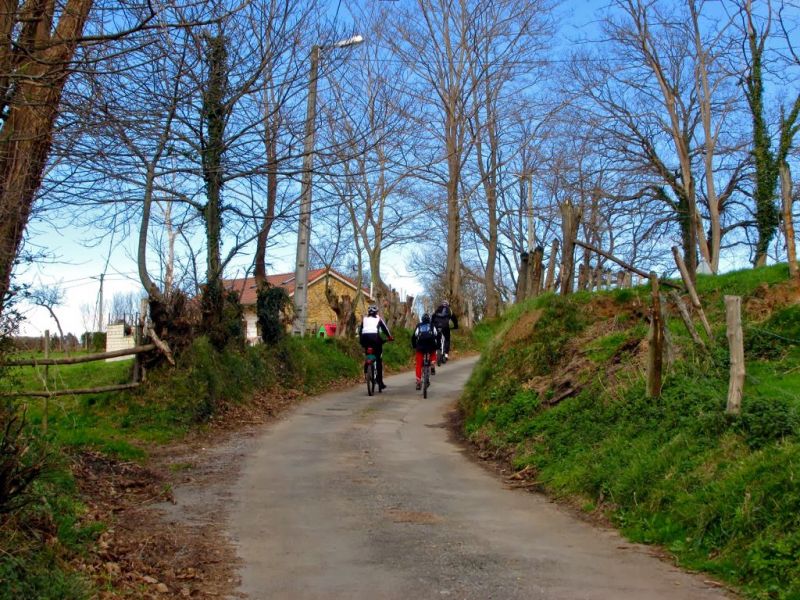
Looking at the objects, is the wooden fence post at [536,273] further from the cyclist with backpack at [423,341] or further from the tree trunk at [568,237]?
the tree trunk at [568,237]

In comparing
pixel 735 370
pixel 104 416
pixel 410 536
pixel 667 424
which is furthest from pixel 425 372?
pixel 410 536

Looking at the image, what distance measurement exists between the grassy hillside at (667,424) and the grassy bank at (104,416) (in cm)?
438

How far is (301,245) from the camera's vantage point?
19.9 meters

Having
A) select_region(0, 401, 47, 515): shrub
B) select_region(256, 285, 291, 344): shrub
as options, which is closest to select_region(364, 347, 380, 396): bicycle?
select_region(256, 285, 291, 344): shrub

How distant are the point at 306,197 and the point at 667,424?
929 cm

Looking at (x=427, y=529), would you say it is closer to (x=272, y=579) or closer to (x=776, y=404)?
(x=272, y=579)

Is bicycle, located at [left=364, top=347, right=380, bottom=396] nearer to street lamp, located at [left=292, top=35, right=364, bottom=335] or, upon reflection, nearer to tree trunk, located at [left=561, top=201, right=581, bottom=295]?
street lamp, located at [left=292, top=35, right=364, bottom=335]

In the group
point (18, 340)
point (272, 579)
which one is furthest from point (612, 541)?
point (18, 340)

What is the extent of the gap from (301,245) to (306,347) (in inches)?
110

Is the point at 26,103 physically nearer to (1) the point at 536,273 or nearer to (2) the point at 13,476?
(2) the point at 13,476

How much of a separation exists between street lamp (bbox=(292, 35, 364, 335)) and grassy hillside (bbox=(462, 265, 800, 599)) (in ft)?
14.3

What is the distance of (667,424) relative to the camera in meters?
8.37

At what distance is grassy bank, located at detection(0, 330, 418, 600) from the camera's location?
509 cm

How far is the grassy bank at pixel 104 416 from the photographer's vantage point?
200 inches
